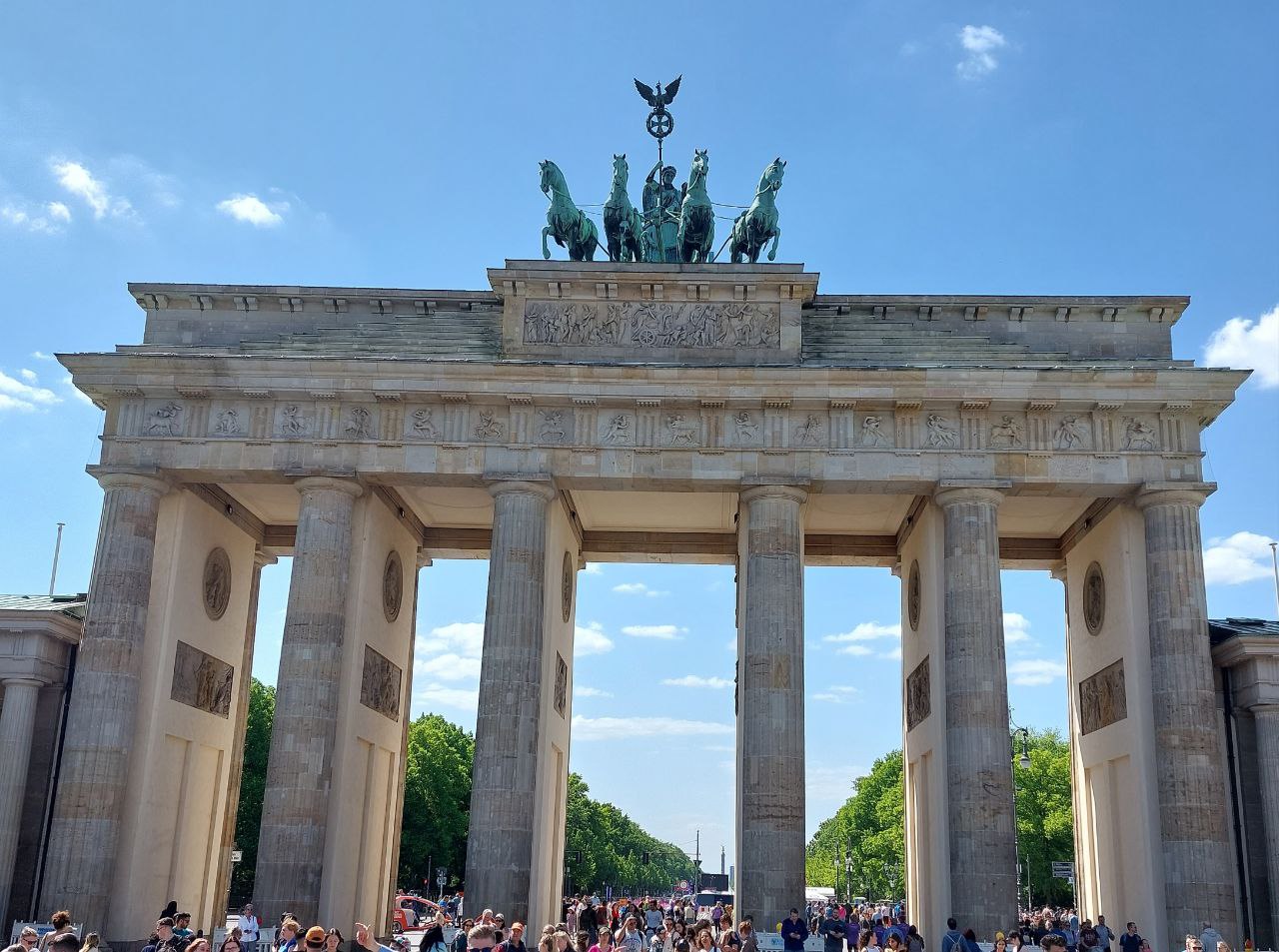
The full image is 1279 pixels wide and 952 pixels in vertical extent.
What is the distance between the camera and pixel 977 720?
1211 inches

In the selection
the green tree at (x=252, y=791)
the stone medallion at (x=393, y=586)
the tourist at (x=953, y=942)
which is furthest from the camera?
the green tree at (x=252, y=791)

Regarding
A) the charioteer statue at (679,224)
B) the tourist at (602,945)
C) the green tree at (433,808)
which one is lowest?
the tourist at (602,945)

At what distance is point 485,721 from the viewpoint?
102ft

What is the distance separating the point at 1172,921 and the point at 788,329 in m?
17.4

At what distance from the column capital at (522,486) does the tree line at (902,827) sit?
16.3 meters

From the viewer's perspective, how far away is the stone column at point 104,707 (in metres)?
30.1

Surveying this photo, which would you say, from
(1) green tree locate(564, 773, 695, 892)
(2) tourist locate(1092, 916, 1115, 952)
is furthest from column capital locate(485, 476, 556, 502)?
(1) green tree locate(564, 773, 695, 892)

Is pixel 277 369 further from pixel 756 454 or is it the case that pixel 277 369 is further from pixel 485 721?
pixel 756 454

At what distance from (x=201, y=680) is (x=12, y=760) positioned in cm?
526

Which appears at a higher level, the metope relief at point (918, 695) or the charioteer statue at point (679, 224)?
the charioteer statue at point (679, 224)

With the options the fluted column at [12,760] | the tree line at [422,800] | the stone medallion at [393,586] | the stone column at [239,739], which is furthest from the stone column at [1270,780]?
the tree line at [422,800]

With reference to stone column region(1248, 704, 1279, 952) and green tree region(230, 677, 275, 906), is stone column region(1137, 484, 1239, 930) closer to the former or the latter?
stone column region(1248, 704, 1279, 952)

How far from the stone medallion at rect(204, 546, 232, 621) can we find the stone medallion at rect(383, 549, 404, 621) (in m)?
4.96

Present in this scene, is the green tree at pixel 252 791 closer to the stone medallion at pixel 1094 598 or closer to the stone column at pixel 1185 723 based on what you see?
the stone medallion at pixel 1094 598
